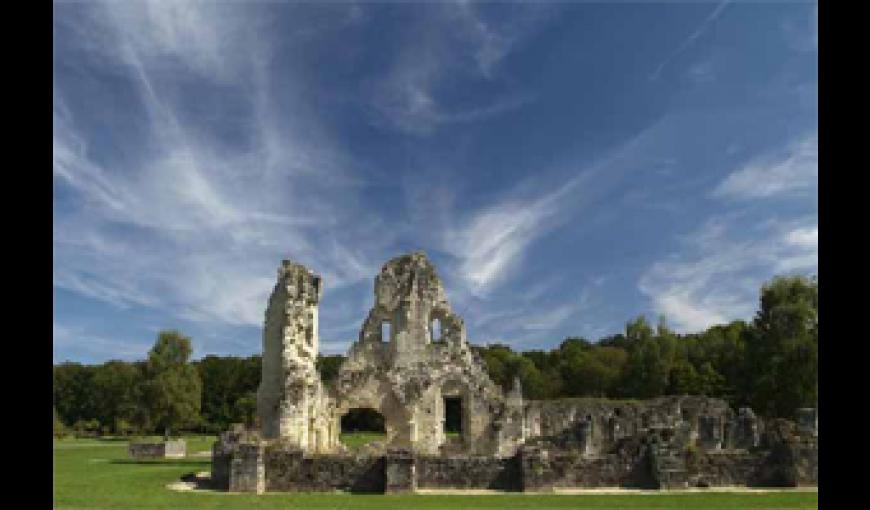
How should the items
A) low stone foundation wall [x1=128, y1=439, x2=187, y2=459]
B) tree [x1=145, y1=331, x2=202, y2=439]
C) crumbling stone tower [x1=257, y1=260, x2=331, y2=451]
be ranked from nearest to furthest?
crumbling stone tower [x1=257, y1=260, x2=331, y2=451] → low stone foundation wall [x1=128, y1=439, x2=187, y2=459] → tree [x1=145, y1=331, x2=202, y2=439]

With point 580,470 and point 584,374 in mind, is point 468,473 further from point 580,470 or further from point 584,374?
point 584,374

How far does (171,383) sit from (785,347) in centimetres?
3696

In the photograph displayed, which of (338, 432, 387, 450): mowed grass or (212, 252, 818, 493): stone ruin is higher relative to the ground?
(212, 252, 818, 493): stone ruin

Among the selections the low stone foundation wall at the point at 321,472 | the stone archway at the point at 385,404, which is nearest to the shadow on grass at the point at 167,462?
the stone archway at the point at 385,404

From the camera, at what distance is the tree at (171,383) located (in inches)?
1725

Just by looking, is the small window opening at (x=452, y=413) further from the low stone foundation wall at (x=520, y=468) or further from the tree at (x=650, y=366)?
the low stone foundation wall at (x=520, y=468)

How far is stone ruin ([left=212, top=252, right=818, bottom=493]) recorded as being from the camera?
19016 mm

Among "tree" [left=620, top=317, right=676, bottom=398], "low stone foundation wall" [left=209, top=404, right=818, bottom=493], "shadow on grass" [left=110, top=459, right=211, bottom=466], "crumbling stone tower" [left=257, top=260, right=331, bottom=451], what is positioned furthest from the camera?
"tree" [left=620, top=317, right=676, bottom=398]

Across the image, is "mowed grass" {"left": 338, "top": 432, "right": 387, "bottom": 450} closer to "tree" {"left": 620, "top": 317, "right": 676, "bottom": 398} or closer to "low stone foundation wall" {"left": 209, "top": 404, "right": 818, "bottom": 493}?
"low stone foundation wall" {"left": 209, "top": 404, "right": 818, "bottom": 493}

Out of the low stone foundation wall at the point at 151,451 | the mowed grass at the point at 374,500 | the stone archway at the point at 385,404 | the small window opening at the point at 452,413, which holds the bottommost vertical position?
the small window opening at the point at 452,413

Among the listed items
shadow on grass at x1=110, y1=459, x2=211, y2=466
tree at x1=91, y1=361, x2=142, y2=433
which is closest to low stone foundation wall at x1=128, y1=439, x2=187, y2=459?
shadow on grass at x1=110, y1=459, x2=211, y2=466

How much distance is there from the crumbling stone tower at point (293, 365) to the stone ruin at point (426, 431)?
1.8 inches

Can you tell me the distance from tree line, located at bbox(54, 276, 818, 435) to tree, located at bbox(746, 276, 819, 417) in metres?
0.06

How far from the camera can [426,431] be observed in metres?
27.7
